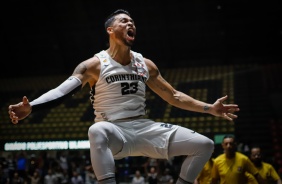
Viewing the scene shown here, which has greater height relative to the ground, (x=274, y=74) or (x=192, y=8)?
(x=192, y=8)

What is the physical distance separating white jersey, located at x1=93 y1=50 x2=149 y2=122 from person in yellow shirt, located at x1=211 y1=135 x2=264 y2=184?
10.1 feet

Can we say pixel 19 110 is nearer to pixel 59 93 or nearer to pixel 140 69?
pixel 59 93

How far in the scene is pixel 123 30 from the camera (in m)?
3.99

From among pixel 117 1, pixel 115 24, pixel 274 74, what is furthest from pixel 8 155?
pixel 274 74

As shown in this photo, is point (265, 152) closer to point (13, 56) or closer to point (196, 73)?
point (196, 73)

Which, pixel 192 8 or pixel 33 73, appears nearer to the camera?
pixel 192 8

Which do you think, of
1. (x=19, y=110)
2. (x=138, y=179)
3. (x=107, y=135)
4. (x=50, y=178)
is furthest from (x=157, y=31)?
(x=19, y=110)

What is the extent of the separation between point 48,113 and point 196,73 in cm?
747

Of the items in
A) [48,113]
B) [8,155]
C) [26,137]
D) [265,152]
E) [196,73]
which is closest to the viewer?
[8,155]

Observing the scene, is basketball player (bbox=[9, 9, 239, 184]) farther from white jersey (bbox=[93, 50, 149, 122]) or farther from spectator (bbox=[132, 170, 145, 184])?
spectator (bbox=[132, 170, 145, 184])

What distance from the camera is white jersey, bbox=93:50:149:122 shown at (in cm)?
374

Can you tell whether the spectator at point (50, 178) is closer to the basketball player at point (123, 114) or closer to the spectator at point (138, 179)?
the spectator at point (138, 179)

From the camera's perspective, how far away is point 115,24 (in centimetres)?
405

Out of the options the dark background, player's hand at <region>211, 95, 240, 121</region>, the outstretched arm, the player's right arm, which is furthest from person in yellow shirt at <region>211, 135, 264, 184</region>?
the dark background
